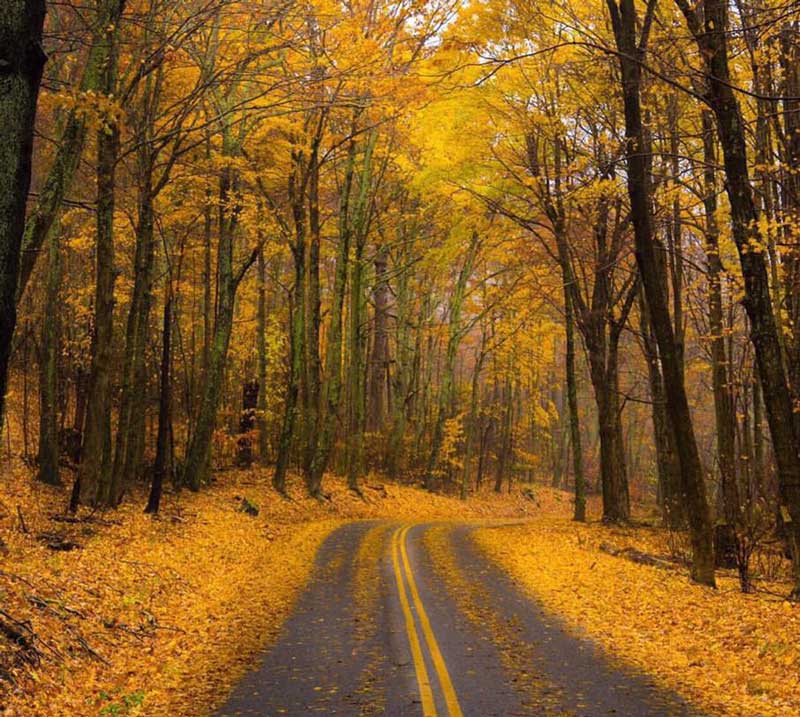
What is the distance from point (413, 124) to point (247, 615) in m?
18.2

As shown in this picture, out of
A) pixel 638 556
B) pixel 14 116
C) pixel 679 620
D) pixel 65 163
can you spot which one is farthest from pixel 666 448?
pixel 14 116

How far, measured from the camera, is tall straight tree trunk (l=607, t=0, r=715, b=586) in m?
12.3

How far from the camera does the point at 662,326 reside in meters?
12.6

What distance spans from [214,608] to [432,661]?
4329 millimetres

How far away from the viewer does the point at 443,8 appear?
18578mm

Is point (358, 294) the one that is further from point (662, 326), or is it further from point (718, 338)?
point (662, 326)

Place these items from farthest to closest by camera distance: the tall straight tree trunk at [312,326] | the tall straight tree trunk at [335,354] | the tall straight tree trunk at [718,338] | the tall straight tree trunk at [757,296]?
1. the tall straight tree trunk at [335,354]
2. the tall straight tree trunk at [312,326]
3. the tall straight tree trunk at [718,338]
4. the tall straight tree trunk at [757,296]

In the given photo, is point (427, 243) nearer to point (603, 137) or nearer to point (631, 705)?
point (603, 137)

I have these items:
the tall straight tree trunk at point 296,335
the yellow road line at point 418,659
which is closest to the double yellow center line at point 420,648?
the yellow road line at point 418,659

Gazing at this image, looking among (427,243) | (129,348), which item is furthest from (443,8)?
(427,243)

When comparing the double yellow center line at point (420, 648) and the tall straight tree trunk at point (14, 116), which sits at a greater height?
the tall straight tree trunk at point (14, 116)

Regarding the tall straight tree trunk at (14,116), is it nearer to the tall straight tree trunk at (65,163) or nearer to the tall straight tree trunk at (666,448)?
the tall straight tree trunk at (65,163)

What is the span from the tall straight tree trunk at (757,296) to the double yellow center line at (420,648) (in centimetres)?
548

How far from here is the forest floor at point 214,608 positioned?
7.03 metres
